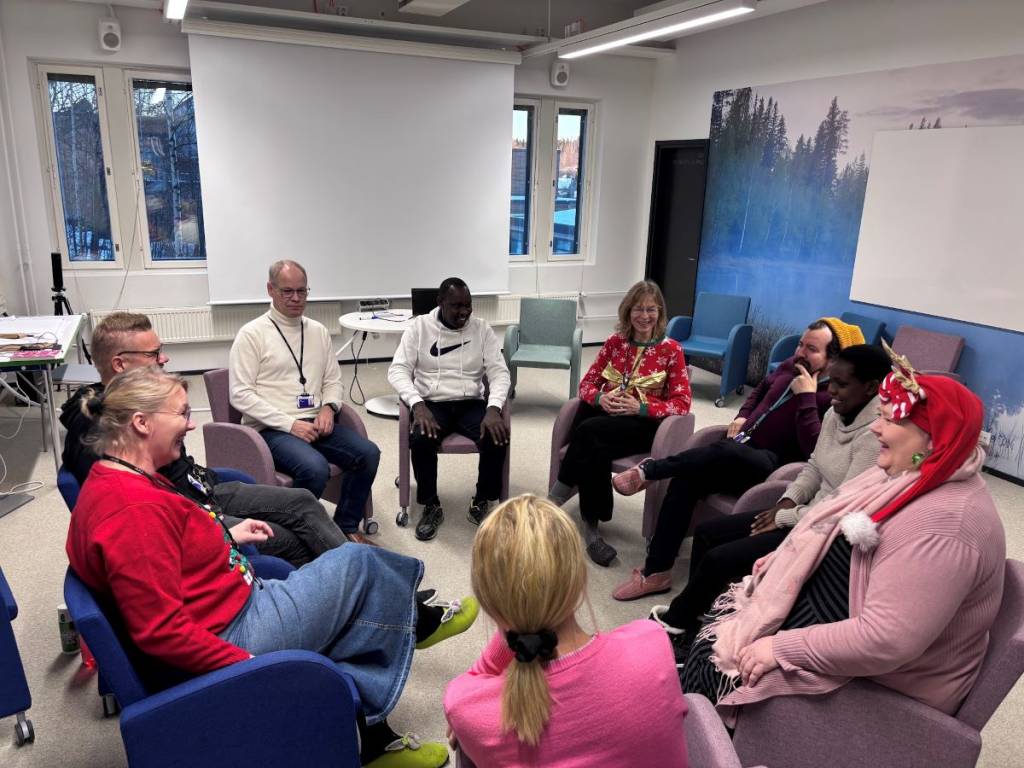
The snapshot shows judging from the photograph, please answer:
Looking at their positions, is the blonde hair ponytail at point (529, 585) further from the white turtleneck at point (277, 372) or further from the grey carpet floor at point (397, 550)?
the white turtleneck at point (277, 372)

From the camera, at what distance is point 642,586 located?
2.91 meters

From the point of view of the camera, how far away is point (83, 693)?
230 cm

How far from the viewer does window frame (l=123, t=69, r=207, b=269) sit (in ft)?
18.4

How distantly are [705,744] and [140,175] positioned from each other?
6127 millimetres

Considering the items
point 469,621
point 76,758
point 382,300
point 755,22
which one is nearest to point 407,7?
point 382,300

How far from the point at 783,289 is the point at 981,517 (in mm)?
4872

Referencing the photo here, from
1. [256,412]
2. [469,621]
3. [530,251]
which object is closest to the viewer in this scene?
[469,621]

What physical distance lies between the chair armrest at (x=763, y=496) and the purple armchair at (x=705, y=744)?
1.36 metres

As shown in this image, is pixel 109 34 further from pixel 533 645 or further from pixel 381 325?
pixel 533 645

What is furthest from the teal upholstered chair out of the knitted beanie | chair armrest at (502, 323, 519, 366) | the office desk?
the office desk

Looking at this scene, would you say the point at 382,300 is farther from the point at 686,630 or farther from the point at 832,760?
the point at 832,760

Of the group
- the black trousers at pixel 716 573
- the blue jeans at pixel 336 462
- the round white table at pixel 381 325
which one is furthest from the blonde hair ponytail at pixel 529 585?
the round white table at pixel 381 325

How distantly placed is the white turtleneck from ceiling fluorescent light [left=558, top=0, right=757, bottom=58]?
3075 mm

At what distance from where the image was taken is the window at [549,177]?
280 inches
